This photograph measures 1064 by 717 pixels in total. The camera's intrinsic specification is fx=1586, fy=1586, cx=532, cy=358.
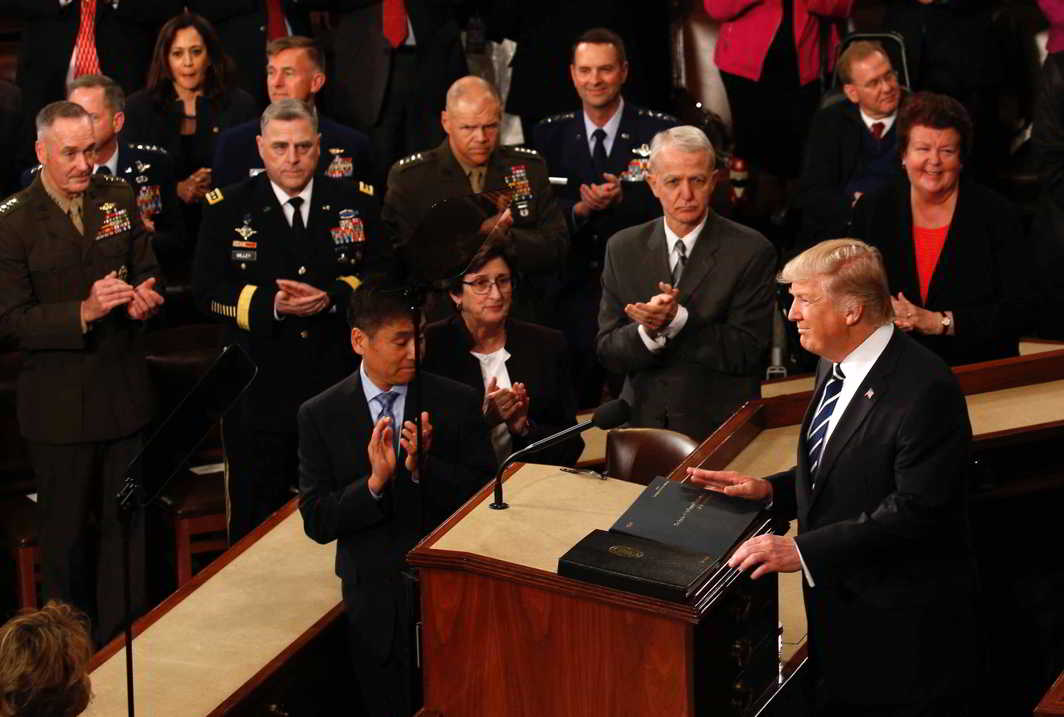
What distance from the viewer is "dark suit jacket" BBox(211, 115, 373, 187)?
5.82 metres

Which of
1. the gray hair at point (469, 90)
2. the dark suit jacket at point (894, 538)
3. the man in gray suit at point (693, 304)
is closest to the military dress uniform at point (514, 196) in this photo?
the gray hair at point (469, 90)

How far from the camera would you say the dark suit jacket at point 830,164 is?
6.11 metres

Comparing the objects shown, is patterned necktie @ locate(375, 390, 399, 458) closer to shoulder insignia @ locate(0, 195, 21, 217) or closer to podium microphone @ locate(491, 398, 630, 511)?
podium microphone @ locate(491, 398, 630, 511)

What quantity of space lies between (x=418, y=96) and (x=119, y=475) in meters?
2.53

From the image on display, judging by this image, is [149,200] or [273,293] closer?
[273,293]

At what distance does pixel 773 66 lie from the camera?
23.1 ft

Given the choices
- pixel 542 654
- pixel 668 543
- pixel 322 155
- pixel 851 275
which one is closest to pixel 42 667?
pixel 542 654

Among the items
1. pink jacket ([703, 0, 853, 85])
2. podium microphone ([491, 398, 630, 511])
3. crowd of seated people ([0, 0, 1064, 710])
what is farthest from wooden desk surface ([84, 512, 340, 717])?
pink jacket ([703, 0, 853, 85])

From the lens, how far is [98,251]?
16.2ft

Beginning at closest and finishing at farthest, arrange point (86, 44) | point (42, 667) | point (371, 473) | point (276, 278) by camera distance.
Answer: point (42, 667)
point (371, 473)
point (276, 278)
point (86, 44)

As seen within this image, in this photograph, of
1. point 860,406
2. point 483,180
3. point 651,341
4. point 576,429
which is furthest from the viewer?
point 483,180

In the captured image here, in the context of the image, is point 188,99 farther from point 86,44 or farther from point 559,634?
point 559,634

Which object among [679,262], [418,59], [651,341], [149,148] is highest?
[418,59]

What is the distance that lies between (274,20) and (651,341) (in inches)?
121
